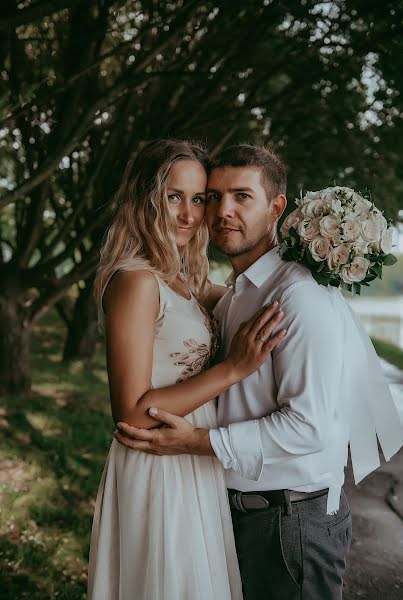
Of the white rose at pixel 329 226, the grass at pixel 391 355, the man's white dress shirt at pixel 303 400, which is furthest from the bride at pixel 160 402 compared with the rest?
the grass at pixel 391 355

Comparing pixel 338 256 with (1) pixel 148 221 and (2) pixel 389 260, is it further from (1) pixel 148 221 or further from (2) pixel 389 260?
(1) pixel 148 221

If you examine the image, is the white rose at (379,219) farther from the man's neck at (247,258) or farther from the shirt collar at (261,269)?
the man's neck at (247,258)

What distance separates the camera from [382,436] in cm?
262

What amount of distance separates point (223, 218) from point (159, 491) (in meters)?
1.24

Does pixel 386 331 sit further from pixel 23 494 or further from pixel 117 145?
pixel 23 494

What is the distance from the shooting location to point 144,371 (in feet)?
8.16

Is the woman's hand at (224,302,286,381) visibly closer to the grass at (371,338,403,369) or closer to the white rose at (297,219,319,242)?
the white rose at (297,219,319,242)

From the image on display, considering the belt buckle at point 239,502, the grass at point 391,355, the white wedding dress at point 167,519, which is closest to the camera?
the white wedding dress at point 167,519

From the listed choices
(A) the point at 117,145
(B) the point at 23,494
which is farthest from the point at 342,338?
(A) the point at 117,145

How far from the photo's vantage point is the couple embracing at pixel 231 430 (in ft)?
7.71

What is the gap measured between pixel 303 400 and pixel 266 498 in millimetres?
476

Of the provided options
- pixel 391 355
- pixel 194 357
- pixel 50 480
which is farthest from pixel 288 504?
pixel 391 355

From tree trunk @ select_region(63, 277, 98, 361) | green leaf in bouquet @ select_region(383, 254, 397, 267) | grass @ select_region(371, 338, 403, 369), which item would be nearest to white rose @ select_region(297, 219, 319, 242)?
green leaf in bouquet @ select_region(383, 254, 397, 267)

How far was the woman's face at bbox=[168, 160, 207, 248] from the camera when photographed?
2.87 meters
